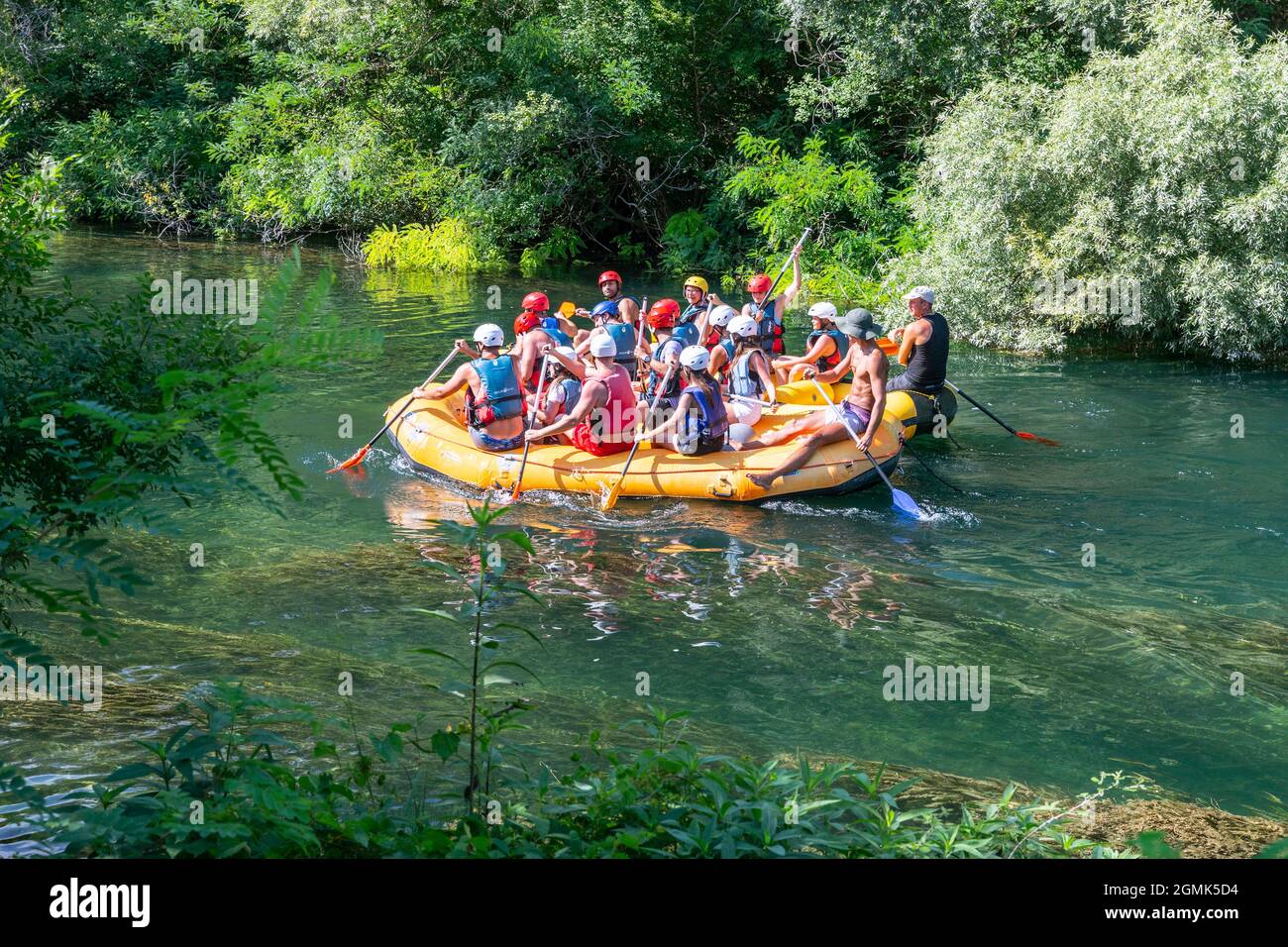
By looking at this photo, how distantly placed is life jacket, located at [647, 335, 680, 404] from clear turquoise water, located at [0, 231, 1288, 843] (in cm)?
102

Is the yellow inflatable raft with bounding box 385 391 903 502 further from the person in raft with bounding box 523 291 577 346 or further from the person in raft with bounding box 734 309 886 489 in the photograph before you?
the person in raft with bounding box 523 291 577 346

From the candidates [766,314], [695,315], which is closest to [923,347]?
[766,314]

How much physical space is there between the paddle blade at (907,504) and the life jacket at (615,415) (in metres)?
2.35

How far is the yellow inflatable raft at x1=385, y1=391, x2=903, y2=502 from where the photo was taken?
1034cm

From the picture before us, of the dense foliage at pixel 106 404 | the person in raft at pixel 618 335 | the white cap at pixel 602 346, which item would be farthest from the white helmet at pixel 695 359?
the dense foliage at pixel 106 404

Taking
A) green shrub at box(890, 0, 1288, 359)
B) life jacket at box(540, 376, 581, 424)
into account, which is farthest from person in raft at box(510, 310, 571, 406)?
green shrub at box(890, 0, 1288, 359)

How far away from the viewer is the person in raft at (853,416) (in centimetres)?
1034

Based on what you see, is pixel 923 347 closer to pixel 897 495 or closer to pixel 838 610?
pixel 897 495

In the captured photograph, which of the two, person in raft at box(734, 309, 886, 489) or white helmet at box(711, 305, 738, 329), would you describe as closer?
person in raft at box(734, 309, 886, 489)

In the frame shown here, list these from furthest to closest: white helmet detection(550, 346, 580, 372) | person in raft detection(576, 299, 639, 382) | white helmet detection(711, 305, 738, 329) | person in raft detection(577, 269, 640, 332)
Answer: person in raft detection(577, 269, 640, 332) → white helmet detection(711, 305, 738, 329) → person in raft detection(576, 299, 639, 382) → white helmet detection(550, 346, 580, 372)

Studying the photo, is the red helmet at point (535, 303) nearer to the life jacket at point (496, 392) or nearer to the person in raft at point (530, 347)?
the person in raft at point (530, 347)

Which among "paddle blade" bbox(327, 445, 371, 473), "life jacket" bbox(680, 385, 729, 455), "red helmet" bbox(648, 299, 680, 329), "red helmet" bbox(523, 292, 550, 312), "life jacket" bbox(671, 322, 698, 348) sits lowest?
"paddle blade" bbox(327, 445, 371, 473)

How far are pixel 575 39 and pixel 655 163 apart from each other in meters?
2.86
